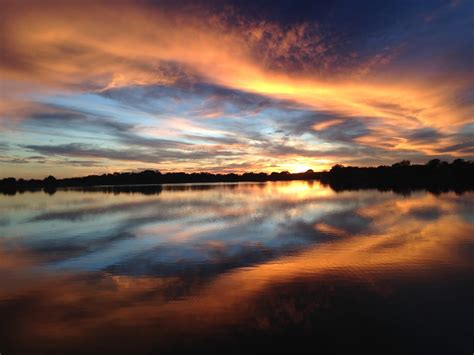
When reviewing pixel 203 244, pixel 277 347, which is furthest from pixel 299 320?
pixel 203 244

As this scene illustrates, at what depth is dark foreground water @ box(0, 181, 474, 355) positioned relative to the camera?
9508mm

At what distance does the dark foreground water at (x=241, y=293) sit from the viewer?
9508mm

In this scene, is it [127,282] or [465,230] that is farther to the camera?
[465,230]

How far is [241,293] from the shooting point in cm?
1304

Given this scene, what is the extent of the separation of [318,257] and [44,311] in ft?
45.3

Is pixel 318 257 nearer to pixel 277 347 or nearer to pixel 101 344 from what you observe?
pixel 277 347

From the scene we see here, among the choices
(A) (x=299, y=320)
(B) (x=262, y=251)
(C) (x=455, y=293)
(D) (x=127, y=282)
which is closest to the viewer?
(A) (x=299, y=320)

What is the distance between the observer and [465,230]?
25406 mm

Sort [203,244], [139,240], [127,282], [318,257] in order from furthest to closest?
[139,240] < [203,244] < [318,257] < [127,282]

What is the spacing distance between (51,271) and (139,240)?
7.85 m

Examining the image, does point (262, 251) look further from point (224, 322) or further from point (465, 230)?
point (465, 230)

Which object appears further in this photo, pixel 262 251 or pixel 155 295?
pixel 262 251

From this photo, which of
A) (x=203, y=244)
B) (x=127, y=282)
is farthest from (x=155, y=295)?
(x=203, y=244)

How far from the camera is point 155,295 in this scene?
511 inches
